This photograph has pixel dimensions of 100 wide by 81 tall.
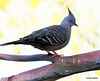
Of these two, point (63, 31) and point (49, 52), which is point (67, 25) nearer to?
point (63, 31)

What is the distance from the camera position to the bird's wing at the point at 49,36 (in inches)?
51.6

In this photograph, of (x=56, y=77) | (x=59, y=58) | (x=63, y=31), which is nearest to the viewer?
(x=56, y=77)

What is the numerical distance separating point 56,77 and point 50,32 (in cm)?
37

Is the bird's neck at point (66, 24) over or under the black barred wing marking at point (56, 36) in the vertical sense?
over

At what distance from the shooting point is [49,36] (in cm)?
135

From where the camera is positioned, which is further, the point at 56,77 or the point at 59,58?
the point at 59,58

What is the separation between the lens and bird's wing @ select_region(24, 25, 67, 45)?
1.31 m

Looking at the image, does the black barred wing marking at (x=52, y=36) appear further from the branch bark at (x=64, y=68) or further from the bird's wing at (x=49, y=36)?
the branch bark at (x=64, y=68)

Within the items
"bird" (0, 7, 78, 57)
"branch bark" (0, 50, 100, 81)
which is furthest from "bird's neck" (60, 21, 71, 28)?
"branch bark" (0, 50, 100, 81)

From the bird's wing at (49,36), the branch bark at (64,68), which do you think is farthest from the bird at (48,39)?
the branch bark at (64,68)

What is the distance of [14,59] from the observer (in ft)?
4.46

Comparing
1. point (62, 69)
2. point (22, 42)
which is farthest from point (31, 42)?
point (62, 69)

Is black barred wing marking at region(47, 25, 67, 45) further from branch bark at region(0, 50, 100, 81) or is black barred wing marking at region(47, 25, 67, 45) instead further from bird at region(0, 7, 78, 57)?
branch bark at region(0, 50, 100, 81)

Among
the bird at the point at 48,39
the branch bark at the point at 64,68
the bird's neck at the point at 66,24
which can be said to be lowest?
the branch bark at the point at 64,68
